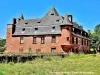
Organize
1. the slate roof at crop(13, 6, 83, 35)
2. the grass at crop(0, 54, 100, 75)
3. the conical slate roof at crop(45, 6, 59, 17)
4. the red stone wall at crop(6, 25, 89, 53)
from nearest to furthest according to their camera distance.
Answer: the grass at crop(0, 54, 100, 75)
the red stone wall at crop(6, 25, 89, 53)
the slate roof at crop(13, 6, 83, 35)
the conical slate roof at crop(45, 6, 59, 17)

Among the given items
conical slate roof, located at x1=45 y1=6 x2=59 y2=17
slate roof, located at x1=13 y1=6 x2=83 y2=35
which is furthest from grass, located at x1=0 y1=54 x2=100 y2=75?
conical slate roof, located at x1=45 y1=6 x2=59 y2=17

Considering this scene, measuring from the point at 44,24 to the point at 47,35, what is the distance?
3.10 metres

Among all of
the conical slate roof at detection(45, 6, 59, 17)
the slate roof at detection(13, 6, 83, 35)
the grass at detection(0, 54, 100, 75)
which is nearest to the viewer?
the grass at detection(0, 54, 100, 75)

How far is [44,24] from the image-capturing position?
228ft

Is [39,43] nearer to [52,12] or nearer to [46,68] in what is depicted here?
[52,12]

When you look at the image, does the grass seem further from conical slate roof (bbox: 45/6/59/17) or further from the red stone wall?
conical slate roof (bbox: 45/6/59/17)

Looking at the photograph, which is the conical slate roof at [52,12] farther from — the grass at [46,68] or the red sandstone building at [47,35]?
the grass at [46,68]

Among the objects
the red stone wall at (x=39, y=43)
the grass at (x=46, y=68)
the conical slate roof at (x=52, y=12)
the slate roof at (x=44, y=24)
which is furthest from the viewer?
the conical slate roof at (x=52, y=12)

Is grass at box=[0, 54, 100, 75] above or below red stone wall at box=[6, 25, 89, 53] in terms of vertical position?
below

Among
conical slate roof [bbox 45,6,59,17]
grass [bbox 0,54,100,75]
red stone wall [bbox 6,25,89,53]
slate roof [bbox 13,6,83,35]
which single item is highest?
conical slate roof [bbox 45,6,59,17]

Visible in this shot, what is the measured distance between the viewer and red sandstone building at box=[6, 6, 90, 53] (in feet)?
218

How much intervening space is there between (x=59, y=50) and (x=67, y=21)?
7.48 m

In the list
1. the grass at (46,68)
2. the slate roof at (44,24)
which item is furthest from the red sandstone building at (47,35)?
the grass at (46,68)

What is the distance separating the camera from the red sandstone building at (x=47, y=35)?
6631 centimetres
